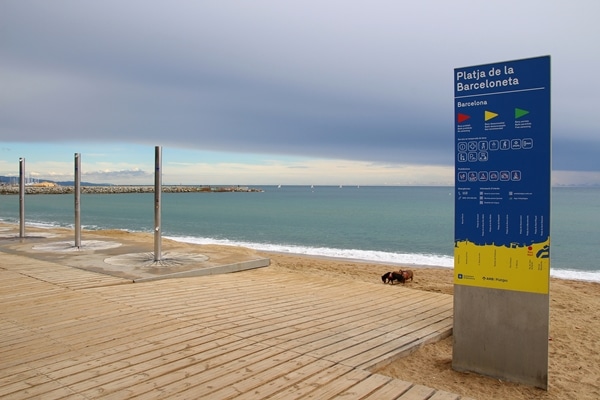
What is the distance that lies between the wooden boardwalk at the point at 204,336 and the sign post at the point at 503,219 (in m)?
0.81

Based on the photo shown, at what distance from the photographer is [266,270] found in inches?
346

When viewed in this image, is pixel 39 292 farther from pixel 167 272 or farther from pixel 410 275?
pixel 410 275

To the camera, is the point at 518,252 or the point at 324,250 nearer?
the point at 518,252

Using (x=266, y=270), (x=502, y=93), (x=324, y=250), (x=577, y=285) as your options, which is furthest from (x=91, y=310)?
(x=324, y=250)

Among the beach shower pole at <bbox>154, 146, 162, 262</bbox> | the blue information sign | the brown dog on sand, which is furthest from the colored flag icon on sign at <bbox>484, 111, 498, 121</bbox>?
the brown dog on sand

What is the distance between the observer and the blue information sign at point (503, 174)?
3.80m

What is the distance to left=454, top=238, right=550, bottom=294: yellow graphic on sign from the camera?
3.82 metres

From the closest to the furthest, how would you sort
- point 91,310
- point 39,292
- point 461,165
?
point 461,165 < point 91,310 < point 39,292

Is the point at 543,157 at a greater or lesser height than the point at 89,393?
greater

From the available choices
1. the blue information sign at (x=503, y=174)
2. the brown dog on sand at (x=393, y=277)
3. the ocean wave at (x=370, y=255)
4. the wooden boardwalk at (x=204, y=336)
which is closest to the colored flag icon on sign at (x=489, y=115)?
the blue information sign at (x=503, y=174)

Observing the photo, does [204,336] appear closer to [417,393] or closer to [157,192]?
[417,393]

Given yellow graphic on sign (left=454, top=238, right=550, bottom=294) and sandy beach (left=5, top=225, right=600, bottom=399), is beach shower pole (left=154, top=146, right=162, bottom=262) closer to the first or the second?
sandy beach (left=5, top=225, right=600, bottom=399)

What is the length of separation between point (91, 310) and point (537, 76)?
5104 mm

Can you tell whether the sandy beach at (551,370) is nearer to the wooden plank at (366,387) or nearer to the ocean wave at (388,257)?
the wooden plank at (366,387)
